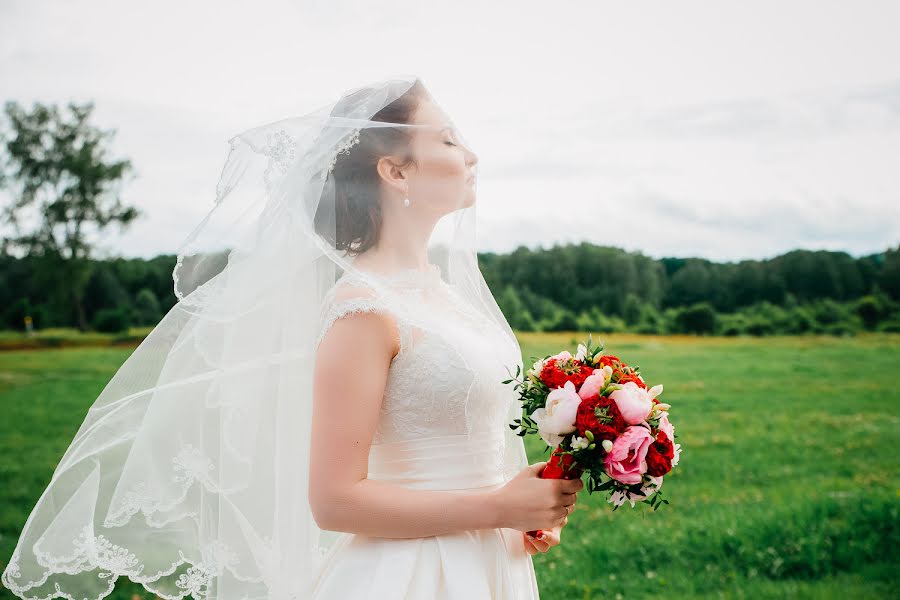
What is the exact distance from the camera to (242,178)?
233 cm

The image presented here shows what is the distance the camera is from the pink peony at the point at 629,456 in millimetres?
1910

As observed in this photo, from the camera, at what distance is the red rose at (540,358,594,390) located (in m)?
2.03

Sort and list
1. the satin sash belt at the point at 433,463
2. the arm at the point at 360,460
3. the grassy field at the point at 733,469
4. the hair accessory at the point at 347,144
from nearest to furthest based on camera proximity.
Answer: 1. the arm at the point at 360,460
2. the satin sash belt at the point at 433,463
3. the hair accessory at the point at 347,144
4. the grassy field at the point at 733,469

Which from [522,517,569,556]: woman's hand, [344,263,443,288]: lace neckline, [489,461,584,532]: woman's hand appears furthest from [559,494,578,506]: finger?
[344,263,443,288]: lace neckline

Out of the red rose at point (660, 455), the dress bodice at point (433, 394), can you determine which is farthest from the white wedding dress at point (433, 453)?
the red rose at point (660, 455)

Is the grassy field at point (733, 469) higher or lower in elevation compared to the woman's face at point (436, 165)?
lower

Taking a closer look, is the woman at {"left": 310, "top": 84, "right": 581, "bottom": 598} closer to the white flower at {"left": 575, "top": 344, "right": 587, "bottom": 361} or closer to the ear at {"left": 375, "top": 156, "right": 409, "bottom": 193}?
the ear at {"left": 375, "top": 156, "right": 409, "bottom": 193}

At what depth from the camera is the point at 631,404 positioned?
194cm

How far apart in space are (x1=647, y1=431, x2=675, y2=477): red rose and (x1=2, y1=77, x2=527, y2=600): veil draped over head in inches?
19.9

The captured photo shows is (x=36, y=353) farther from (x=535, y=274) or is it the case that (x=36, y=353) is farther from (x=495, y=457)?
(x=495, y=457)

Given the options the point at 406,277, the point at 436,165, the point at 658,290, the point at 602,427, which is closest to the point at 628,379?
the point at 602,427

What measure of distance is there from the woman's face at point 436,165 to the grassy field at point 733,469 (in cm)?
134

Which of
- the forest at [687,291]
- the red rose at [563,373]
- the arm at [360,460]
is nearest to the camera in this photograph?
the arm at [360,460]

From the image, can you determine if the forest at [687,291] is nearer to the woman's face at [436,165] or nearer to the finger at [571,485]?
the woman's face at [436,165]
